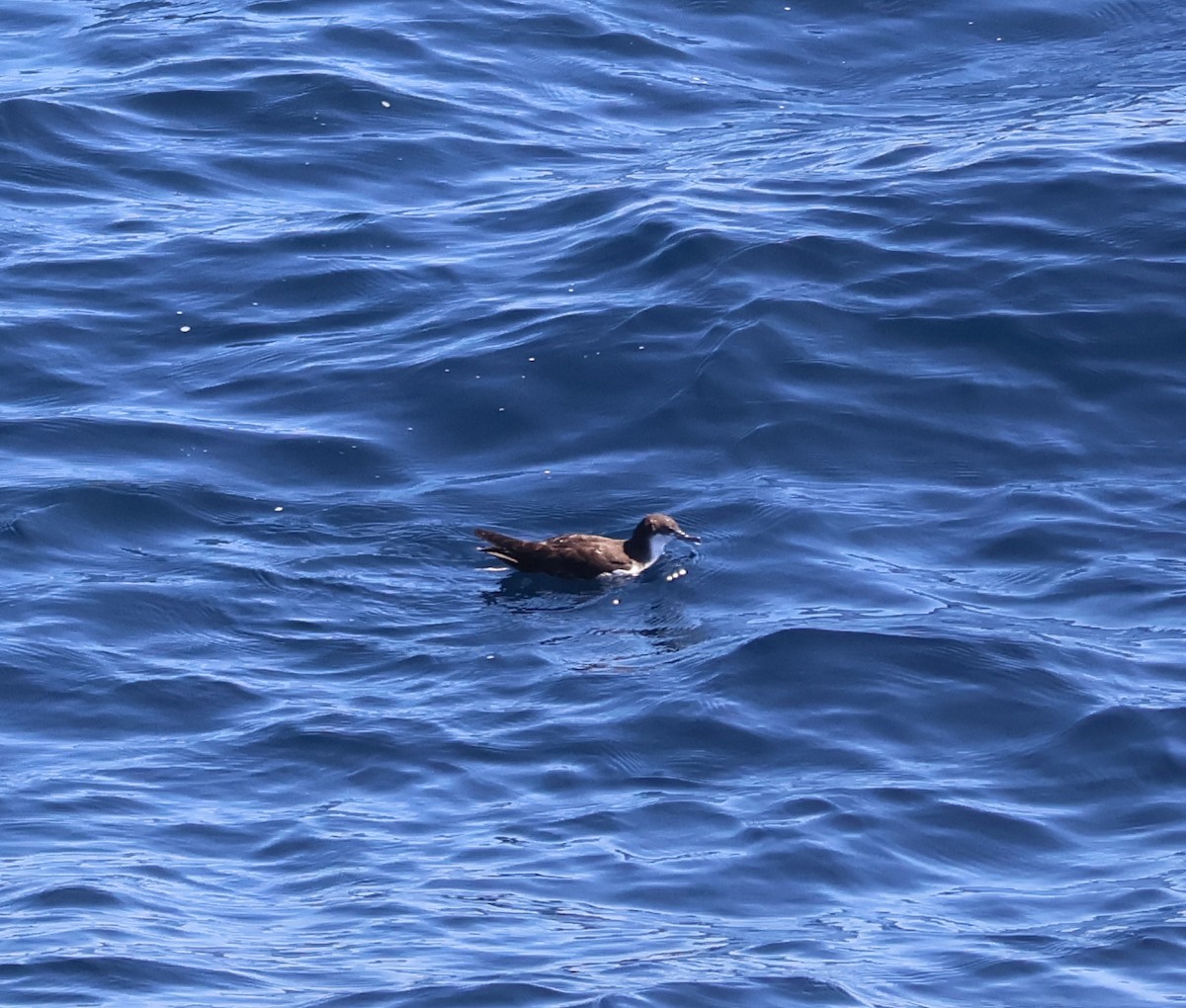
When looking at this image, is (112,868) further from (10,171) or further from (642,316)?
(10,171)

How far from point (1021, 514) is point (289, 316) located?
5.69 meters

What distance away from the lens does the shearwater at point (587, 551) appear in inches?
488

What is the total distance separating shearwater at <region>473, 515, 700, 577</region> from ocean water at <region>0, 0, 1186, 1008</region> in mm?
158

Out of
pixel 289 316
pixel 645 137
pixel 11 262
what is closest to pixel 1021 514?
pixel 289 316

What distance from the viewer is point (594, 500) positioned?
1349cm

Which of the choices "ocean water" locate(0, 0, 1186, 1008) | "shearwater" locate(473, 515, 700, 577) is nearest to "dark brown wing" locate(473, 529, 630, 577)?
"shearwater" locate(473, 515, 700, 577)

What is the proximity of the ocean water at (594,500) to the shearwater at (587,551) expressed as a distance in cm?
16

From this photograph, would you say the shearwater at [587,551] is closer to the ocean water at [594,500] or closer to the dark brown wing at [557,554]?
the dark brown wing at [557,554]

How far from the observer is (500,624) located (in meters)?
11.9

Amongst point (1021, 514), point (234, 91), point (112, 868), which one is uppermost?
point (234, 91)

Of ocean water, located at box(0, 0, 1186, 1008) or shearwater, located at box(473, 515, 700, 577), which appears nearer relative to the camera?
ocean water, located at box(0, 0, 1186, 1008)

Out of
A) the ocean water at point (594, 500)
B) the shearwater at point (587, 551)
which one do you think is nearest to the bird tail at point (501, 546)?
the shearwater at point (587, 551)

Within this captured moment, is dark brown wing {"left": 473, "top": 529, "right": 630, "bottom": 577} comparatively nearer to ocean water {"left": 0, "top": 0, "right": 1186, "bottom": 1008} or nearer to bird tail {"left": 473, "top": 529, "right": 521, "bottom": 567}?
bird tail {"left": 473, "top": 529, "right": 521, "bottom": 567}

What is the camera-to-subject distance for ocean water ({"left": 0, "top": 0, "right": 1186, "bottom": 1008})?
29.3 feet
